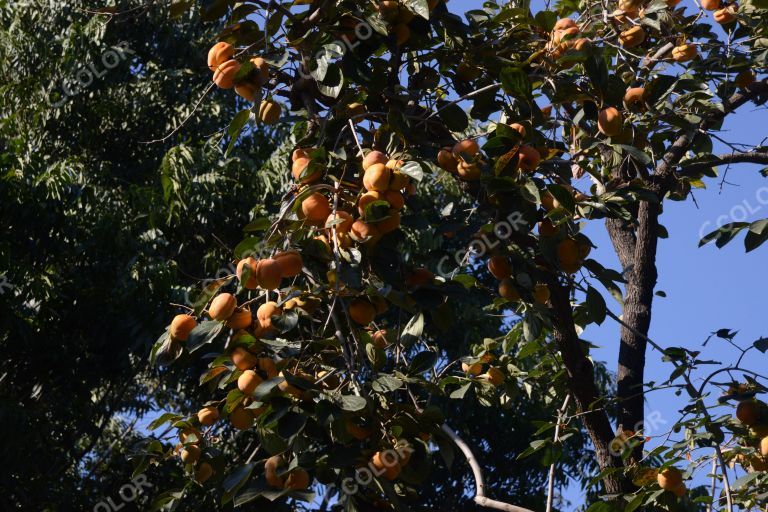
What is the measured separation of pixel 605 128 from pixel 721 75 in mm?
811

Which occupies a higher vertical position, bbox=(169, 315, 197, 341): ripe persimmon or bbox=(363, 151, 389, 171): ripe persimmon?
bbox=(363, 151, 389, 171): ripe persimmon

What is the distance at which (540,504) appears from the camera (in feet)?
22.4

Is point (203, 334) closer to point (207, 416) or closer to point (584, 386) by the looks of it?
point (207, 416)

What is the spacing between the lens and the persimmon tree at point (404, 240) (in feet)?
4.45

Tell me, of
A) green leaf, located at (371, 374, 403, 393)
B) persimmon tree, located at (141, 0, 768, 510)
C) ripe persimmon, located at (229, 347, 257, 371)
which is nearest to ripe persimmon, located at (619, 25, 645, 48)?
persimmon tree, located at (141, 0, 768, 510)

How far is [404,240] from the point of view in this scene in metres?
1.64

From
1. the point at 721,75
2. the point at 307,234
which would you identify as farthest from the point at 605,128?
the point at 721,75

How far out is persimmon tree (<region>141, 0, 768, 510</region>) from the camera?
1.36m

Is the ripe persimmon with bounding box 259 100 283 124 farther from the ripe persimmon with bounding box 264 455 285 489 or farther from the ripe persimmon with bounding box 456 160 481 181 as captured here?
the ripe persimmon with bounding box 264 455 285 489

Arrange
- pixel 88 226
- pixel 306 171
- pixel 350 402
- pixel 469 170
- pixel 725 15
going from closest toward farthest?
1. pixel 350 402
2. pixel 306 171
3. pixel 469 170
4. pixel 725 15
5. pixel 88 226

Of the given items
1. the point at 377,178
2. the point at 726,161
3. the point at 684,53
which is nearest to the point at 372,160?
the point at 377,178

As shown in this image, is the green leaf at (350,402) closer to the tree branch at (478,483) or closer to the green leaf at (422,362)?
the green leaf at (422,362)

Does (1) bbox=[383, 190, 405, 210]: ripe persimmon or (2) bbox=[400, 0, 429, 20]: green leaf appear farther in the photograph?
(2) bbox=[400, 0, 429, 20]: green leaf

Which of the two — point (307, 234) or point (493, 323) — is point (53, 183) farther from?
point (493, 323)
